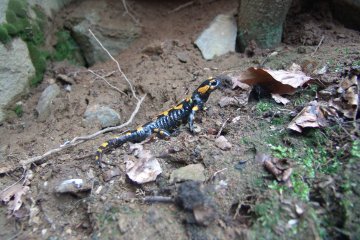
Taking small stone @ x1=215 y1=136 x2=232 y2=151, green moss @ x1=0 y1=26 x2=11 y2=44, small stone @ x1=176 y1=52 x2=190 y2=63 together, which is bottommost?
small stone @ x1=215 y1=136 x2=232 y2=151

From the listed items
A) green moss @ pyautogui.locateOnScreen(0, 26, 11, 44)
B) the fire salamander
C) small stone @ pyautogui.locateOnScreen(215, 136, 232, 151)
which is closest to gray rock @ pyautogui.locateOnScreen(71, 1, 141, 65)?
green moss @ pyautogui.locateOnScreen(0, 26, 11, 44)

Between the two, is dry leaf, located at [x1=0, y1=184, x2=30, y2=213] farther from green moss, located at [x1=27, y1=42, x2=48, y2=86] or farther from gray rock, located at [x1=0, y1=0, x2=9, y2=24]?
gray rock, located at [x1=0, y1=0, x2=9, y2=24]

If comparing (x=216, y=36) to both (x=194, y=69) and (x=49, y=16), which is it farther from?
(x=49, y=16)

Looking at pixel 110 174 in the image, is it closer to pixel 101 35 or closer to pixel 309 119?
pixel 309 119

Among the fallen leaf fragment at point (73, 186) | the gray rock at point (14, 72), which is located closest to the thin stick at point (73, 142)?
the fallen leaf fragment at point (73, 186)

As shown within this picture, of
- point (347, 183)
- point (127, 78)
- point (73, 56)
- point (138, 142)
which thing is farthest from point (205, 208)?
point (73, 56)

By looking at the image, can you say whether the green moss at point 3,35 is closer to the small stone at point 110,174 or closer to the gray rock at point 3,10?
the gray rock at point 3,10

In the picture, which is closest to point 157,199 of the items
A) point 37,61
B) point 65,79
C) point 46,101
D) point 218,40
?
point 46,101

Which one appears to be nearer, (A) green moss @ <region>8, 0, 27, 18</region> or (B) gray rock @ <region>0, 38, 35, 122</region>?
(B) gray rock @ <region>0, 38, 35, 122</region>
